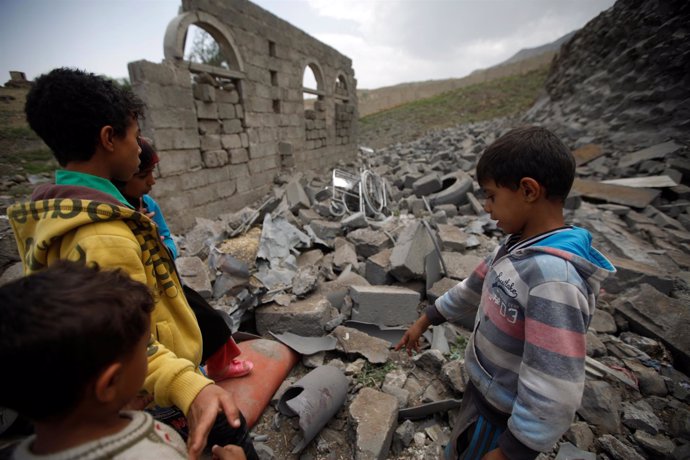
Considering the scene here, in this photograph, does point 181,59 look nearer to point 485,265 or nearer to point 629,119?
point 485,265

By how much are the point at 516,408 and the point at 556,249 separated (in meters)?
0.53

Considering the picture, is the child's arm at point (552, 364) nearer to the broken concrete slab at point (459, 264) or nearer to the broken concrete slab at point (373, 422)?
the broken concrete slab at point (373, 422)

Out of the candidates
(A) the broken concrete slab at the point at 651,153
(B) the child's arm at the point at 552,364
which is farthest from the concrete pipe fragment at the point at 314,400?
(A) the broken concrete slab at the point at 651,153

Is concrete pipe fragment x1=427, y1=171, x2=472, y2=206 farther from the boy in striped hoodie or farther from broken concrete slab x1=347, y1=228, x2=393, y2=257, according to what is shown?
the boy in striped hoodie

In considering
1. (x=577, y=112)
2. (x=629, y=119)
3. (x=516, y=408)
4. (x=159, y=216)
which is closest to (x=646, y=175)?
(x=629, y=119)

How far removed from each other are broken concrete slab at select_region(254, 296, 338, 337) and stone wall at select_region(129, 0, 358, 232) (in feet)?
11.0

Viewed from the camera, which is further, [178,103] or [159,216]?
[178,103]

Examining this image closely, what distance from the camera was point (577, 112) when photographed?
8320 millimetres

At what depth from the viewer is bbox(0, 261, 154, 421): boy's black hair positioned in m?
0.54

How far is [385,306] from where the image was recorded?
266 cm

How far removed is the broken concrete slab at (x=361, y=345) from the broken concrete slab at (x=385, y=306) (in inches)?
8.0

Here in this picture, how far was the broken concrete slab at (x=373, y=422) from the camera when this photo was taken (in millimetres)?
1563

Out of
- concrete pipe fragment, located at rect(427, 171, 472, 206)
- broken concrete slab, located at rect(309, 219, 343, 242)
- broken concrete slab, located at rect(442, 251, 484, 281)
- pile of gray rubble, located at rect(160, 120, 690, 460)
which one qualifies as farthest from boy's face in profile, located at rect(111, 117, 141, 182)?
concrete pipe fragment, located at rect(427, 171, 472, 206)

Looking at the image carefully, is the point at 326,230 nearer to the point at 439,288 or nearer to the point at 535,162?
the point at 439,288
